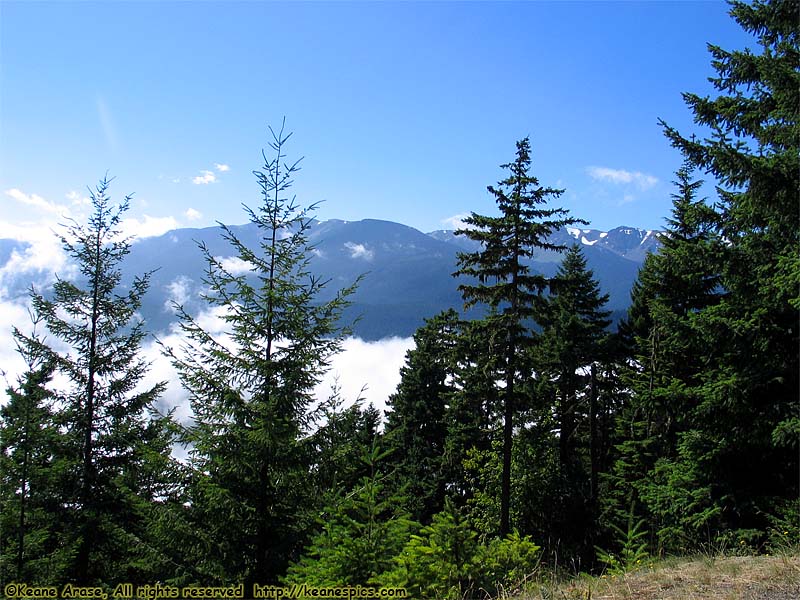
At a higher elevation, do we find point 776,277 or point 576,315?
point 576,315

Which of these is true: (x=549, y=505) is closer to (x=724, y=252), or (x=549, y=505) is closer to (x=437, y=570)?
(x=724, y=252)

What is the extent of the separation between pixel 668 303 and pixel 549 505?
12.5 m

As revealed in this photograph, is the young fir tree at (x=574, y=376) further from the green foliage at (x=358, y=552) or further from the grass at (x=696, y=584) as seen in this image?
the green foliage at (x=358, y=552)

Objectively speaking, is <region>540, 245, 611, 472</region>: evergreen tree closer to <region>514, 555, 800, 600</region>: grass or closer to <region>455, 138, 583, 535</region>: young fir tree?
<region>455, 138, 583, 535</region>: young fir tree

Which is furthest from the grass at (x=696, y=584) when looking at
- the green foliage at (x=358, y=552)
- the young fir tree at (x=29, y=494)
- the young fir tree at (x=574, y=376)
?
the young fir tree at (x=574, y=376)

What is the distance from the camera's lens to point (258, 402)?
866 centimetres

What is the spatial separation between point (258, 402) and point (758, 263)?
1018cm

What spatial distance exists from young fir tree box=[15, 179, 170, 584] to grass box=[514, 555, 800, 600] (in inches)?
407

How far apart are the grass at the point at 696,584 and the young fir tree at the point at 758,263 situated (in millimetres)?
4221

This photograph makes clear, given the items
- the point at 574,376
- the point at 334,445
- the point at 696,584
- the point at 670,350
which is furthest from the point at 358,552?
the point at 574,376

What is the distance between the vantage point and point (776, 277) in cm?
845

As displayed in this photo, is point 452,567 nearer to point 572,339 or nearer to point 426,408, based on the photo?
point 572,339

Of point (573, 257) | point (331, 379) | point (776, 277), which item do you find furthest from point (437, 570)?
point (573, 257)

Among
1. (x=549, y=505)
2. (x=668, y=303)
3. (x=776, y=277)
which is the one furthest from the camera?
(x=549, y=505)
